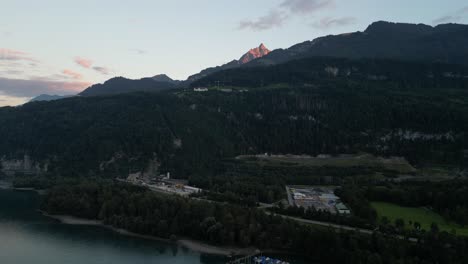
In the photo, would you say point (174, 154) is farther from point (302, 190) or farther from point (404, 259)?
point (404, 259)

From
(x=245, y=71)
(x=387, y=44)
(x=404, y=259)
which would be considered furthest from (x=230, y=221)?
(x=387, y=44)

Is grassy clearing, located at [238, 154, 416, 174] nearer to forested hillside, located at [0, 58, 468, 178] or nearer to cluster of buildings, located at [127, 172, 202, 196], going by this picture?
forested hillside, located at [0, 58, 468, 178]

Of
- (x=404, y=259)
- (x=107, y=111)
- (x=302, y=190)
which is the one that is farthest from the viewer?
(x=107, y=111)

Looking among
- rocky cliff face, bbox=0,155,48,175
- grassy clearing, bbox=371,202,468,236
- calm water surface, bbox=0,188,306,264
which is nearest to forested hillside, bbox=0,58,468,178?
rocky cliff face, bbox=0,155,48,175

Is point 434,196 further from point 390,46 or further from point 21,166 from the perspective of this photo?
point 390,46

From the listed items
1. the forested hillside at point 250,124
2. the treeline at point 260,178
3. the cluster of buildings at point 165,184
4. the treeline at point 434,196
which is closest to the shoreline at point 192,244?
the treeline at point 260,178

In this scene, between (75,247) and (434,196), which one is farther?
(434,196)

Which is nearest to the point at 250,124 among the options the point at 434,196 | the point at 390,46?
the point at 434,196
